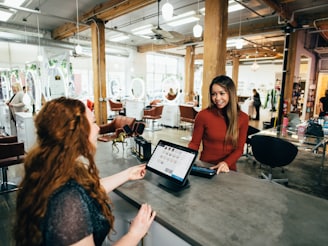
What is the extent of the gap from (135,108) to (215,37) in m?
6.04

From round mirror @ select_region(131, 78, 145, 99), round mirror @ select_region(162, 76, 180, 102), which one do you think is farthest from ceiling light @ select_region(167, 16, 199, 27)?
round mirror @ select_region(131, 78, 145, 99)

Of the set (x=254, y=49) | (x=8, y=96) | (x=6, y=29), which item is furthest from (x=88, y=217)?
(x=254, y=49)

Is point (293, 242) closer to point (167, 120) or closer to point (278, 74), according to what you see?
point (167, 120)

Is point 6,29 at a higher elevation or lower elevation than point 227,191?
higher

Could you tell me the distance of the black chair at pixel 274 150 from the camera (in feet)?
10.4

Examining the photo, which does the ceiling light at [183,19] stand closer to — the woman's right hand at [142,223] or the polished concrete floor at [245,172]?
the polished concrete floor at [245,172]

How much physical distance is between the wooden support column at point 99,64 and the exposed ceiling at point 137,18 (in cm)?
26

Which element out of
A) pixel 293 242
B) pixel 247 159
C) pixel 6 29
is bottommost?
pixel 247 159

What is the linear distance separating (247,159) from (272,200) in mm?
3906

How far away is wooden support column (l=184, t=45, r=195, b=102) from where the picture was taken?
9.86 m

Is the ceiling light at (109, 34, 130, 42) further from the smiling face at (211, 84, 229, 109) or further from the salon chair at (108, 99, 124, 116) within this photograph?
the smiling face at (211, 84, 229, 109)

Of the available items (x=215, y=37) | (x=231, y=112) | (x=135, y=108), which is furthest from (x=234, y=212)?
(x=135, y=108)

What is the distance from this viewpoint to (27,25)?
24.5 ft

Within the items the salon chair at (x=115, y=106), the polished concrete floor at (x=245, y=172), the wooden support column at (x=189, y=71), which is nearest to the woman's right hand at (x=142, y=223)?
the polished concrete floor at (x=245, y=172)
